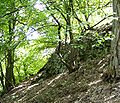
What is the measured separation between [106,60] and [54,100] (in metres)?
2.60

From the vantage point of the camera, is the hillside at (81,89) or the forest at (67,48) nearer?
the hillside at (81,89)

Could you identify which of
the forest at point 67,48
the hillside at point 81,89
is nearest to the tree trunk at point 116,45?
the forest at point 67,48

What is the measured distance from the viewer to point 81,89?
7844mm

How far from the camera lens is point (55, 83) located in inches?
388

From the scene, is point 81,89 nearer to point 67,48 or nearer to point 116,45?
point 116,45

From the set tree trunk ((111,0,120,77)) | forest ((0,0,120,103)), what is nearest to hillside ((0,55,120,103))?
forest ((0,0,120,103))

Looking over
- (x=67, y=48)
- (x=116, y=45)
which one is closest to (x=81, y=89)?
(x=116, y=45)

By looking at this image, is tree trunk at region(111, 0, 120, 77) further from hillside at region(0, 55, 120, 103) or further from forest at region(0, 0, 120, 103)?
hillside at region(0, 55, 120, 103)

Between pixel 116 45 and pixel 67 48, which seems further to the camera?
pixel 67 48

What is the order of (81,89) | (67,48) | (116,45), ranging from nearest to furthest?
(116,45), (81,89), (67,48)

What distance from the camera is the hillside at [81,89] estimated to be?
6.66 metres

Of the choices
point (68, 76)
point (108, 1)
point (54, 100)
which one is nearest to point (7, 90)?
point (68, 76)

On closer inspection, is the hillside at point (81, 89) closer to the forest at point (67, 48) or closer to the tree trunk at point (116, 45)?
the forest at point (67, 48)

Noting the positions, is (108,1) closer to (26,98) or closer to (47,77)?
(47,77)
